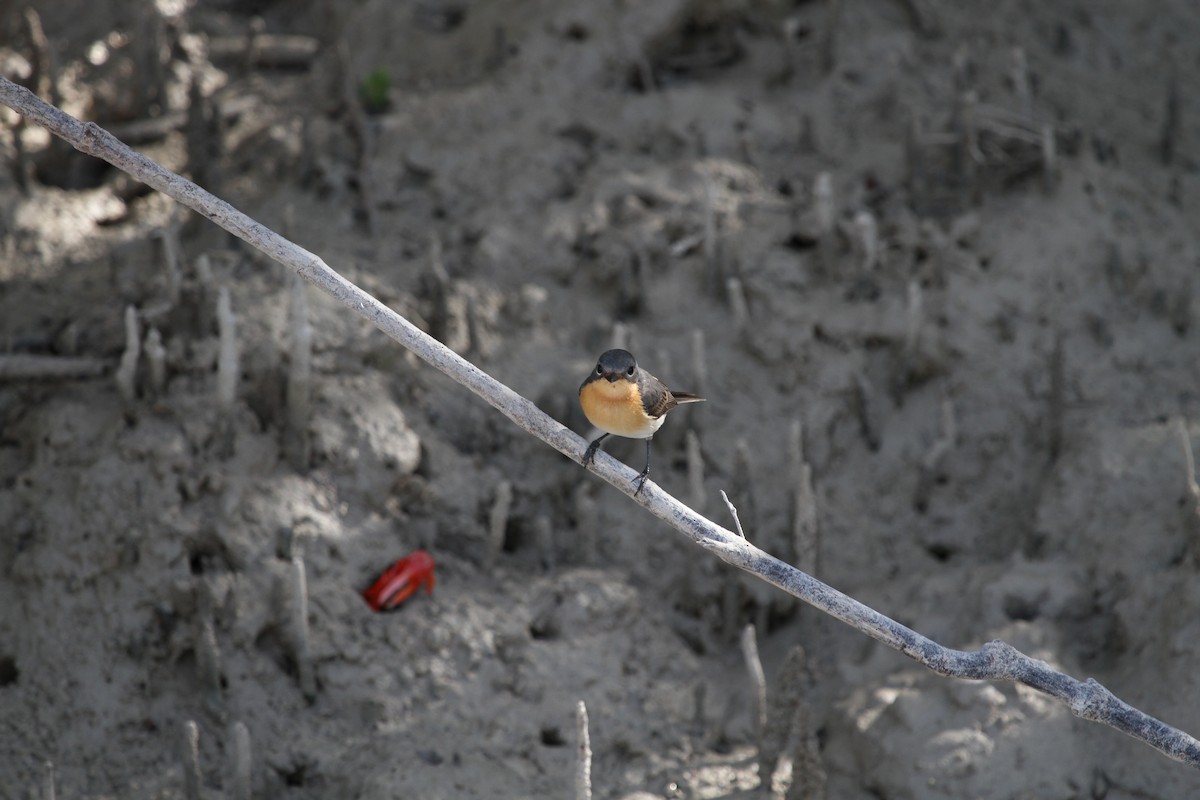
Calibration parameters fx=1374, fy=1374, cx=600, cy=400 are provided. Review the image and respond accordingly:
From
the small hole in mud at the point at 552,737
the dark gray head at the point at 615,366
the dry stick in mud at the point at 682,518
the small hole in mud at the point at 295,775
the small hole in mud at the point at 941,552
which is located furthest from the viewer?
the small hole in mud at the point at 941,552

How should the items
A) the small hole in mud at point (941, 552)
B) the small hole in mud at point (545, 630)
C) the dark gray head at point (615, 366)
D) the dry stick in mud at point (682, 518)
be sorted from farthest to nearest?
the small hole in mud at point (941, 552) < the small hole in mud at point (545, 630) < the dark gray head at point (615, 366) < the dry stick in mud at point (682, 518)

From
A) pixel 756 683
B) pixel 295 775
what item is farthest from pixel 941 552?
pixel 295 775

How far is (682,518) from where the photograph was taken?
16.7 ft

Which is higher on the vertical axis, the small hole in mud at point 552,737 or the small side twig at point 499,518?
the small side twig at point 499,518

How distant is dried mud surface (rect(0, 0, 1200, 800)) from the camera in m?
7.00

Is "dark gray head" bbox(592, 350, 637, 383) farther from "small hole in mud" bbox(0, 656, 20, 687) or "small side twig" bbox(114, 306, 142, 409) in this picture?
"small hole in mud" bbox(0, 656, 20, 687)

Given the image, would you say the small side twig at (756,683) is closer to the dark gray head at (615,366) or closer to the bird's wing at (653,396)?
the bird's wing at (653,396)

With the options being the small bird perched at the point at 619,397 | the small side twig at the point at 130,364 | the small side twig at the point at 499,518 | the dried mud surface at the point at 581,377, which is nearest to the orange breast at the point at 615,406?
the small bird perched at the point at 619,397

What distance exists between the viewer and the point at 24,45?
33.2 ft

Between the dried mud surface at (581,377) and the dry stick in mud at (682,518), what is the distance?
184 cm

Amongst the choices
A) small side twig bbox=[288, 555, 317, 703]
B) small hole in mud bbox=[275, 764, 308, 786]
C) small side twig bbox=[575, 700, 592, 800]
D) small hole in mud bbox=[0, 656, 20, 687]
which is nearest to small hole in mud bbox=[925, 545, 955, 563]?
small side twig bbox=[575, 700, 592, 800]

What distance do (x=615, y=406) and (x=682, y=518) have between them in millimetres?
865

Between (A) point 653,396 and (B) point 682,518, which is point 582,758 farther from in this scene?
(A) point 653,396

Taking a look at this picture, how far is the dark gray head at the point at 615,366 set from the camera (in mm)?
5762
